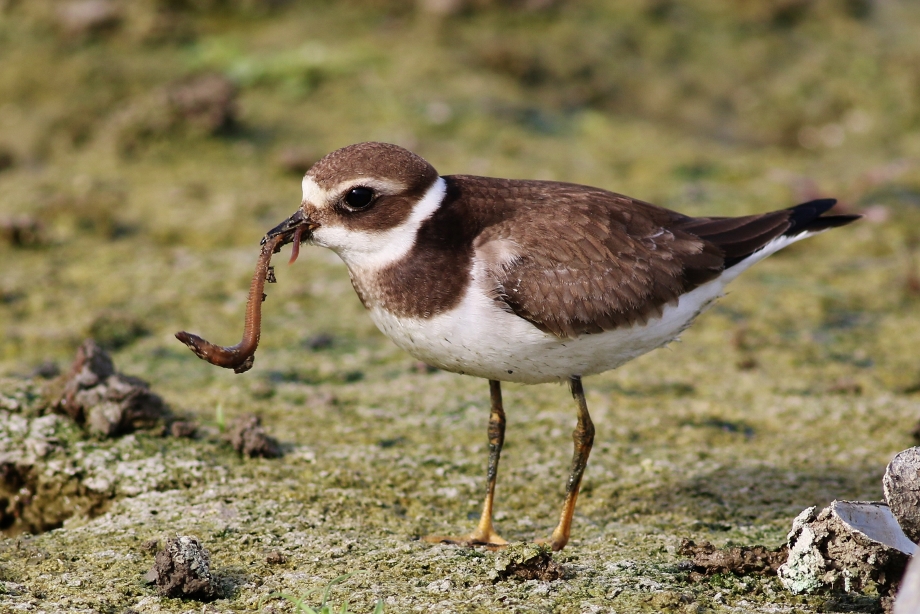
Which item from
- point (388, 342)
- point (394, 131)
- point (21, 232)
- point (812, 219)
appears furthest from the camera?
point (394, 131)

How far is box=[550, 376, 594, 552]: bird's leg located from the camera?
199 inches

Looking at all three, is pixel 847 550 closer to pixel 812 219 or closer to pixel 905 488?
pixel 905 488

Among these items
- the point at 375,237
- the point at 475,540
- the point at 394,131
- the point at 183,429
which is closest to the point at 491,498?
the point at 475,540

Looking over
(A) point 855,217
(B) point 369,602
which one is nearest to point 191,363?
(B) point 369,602

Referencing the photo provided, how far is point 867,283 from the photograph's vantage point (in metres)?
8.53

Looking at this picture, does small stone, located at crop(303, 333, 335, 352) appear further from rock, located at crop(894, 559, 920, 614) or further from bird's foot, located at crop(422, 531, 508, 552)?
rock, located at crop(894, 559, 920, 614)

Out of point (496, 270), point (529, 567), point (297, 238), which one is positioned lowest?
point (529, 567)

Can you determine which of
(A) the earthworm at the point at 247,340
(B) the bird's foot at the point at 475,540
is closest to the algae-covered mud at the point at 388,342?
(B) the bird's foot at the point at 475,540

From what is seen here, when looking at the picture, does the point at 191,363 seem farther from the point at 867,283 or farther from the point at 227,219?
the point at 867,283

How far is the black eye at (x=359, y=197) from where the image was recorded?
5.05 m

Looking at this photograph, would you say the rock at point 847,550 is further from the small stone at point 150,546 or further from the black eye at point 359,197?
the small stone at point 150,546

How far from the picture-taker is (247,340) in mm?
4836

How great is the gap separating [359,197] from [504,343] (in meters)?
1.09

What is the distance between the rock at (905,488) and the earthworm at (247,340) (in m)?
2.97
